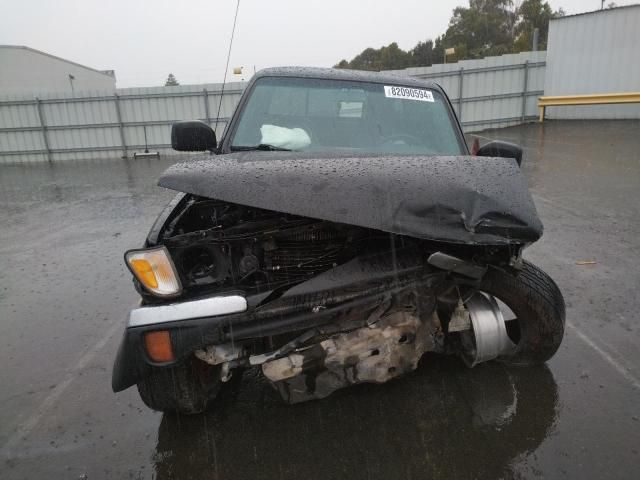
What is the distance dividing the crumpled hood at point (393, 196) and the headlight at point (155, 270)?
1.02 ft

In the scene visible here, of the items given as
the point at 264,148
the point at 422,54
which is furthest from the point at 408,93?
the point at 422,54

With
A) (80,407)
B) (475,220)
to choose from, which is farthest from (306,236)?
(80,407)

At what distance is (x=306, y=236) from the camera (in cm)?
221

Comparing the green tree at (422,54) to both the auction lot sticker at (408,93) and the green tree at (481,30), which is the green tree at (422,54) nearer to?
the green tree at (481,30)

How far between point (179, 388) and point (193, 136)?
5.86ft

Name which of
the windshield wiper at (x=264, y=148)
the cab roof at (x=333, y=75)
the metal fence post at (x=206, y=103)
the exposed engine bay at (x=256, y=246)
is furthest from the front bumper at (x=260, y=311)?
the metal fence post at (x=206, y=103)

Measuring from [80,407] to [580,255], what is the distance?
4577mm

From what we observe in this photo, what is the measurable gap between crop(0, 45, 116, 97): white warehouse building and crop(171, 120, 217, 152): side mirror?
921 inches

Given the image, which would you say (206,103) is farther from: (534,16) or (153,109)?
(534,16)

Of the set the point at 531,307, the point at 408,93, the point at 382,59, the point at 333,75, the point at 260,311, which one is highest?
the point at 382,59

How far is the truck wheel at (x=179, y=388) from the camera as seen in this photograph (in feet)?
7.14

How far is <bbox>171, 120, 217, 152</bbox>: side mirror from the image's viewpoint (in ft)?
10.4

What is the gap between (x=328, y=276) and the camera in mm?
1954

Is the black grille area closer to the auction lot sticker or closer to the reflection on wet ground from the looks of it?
the reflection on wet ground
